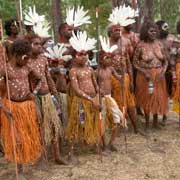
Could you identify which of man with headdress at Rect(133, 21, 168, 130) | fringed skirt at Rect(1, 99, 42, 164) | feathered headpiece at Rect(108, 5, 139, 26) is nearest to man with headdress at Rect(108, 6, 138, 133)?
feathered headpiece at Rect(108, 5, 139, 26)

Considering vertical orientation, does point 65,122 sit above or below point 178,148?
above

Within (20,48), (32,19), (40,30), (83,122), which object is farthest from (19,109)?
(32,19)

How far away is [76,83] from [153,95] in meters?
1.40

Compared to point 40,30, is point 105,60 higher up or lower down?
lower down

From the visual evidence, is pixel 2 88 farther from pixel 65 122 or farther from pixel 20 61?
pixel 65 122

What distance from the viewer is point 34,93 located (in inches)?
159

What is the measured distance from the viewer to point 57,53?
4543 millimetres

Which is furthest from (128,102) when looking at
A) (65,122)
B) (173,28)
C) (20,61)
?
(173,28)

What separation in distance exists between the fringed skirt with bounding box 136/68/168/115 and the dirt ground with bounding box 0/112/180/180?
1.57ft

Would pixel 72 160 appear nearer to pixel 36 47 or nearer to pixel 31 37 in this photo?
pixel 36 47

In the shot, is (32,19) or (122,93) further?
(122,93)

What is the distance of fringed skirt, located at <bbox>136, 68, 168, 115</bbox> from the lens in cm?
523

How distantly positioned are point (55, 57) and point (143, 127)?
182 cm

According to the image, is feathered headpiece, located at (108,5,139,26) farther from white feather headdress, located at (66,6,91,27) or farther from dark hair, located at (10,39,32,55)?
dark hair, located at (10,39,32,55)
